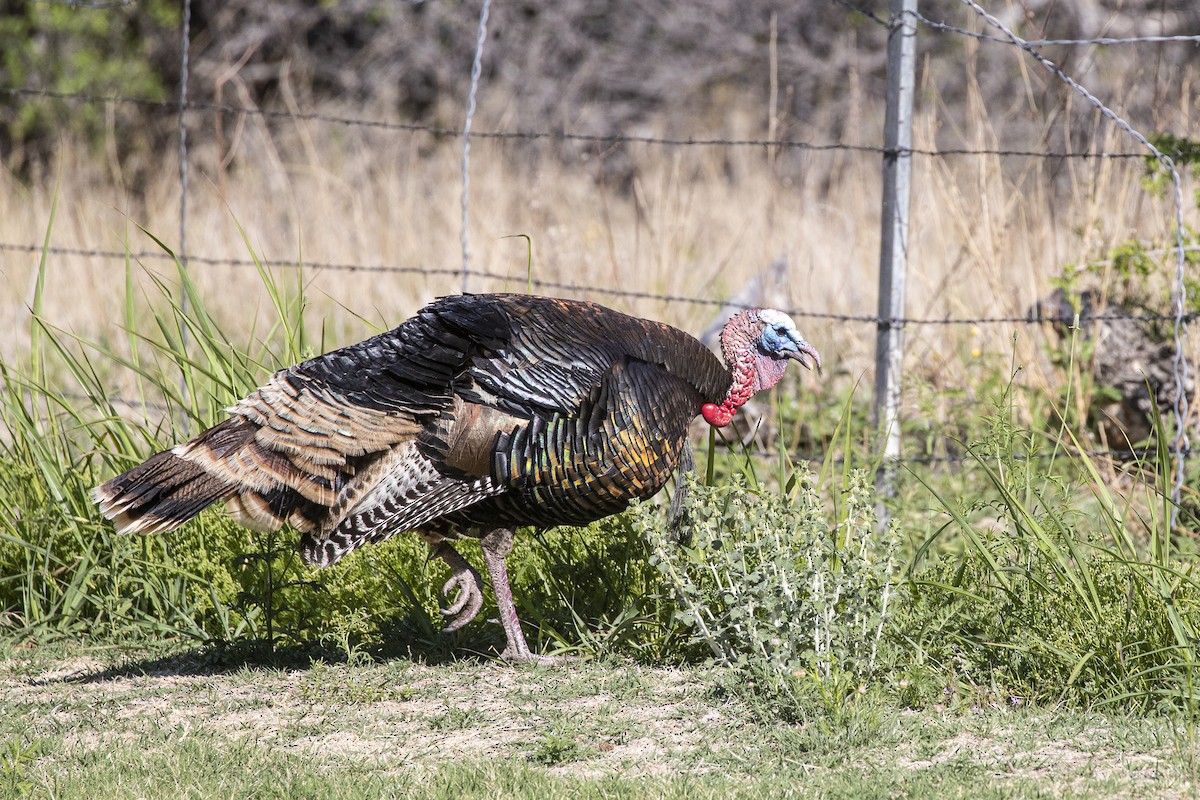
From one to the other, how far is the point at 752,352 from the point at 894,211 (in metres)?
1.21

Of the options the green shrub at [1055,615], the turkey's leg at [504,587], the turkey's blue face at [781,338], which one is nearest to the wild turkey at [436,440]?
the turkey's leg at [504,587]

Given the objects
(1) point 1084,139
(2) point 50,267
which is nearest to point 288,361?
(2) point 50,267

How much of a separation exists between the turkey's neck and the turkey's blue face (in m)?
0.03

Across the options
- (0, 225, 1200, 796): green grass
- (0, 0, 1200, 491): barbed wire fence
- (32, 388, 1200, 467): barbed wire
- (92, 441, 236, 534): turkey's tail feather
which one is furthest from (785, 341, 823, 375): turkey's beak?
(92, 441, 236, 534): turkey's tail feather

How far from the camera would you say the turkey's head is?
3918mm

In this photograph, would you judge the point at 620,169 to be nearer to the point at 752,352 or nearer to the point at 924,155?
the point at 924,155

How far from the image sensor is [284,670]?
12.7 ft

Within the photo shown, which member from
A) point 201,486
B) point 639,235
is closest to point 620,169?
point 639,235

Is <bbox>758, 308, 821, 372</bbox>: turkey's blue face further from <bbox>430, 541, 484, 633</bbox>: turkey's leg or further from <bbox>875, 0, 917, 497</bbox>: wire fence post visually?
<bbox>430, 541, 484, 633</bbox>: turkey's leg

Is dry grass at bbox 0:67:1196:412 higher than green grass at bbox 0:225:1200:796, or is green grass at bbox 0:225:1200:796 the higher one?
dry grass at bbox 0:67:1196:412

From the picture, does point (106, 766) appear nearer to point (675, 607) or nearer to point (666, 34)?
point (675, 607)

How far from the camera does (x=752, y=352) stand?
3945 millimetres

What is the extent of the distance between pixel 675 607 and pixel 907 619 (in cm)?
68

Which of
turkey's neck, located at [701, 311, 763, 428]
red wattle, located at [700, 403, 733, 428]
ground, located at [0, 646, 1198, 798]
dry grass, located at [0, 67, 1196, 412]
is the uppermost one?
dry grass, located at [0, 67, 1196, 412]
